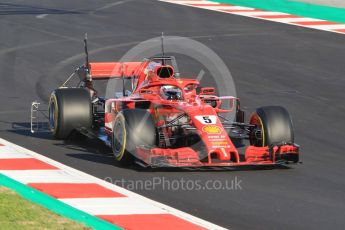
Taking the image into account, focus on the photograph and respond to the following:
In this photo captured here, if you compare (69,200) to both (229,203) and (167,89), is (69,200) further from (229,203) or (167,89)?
(167,89)

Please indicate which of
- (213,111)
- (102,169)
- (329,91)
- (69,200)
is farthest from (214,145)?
(329,91)

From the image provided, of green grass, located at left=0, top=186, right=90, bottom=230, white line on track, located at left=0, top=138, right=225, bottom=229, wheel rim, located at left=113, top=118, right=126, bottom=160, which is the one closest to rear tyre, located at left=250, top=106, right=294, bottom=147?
wheel rim, located at left=113, top=118, right=126, bottom=160

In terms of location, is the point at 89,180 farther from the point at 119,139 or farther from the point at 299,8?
the point at 299,8

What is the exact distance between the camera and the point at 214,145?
11977mm

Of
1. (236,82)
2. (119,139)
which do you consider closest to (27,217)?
(119,139)

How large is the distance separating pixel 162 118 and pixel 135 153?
915 millimetres

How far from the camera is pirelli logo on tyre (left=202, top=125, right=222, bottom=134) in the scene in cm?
1214

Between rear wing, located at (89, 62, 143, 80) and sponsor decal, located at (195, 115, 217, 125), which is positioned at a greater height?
rear wing, located at (89, 62, 143, 80)

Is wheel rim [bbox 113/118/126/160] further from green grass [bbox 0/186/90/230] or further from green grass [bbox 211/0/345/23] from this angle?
green grass [bbox 211/0/345/23]

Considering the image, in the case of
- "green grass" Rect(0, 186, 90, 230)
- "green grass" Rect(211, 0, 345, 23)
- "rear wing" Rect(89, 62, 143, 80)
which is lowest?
"green grass" Rect(0, 186, 90, 230)

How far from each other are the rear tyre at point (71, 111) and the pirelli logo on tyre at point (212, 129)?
2.41 metres

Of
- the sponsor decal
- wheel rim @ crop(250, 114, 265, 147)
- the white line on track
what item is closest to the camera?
the white line on track

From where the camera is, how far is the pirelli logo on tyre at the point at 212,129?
39.8ft

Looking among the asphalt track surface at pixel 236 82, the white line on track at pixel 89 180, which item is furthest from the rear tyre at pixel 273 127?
the white line on track at pixel 89 180
